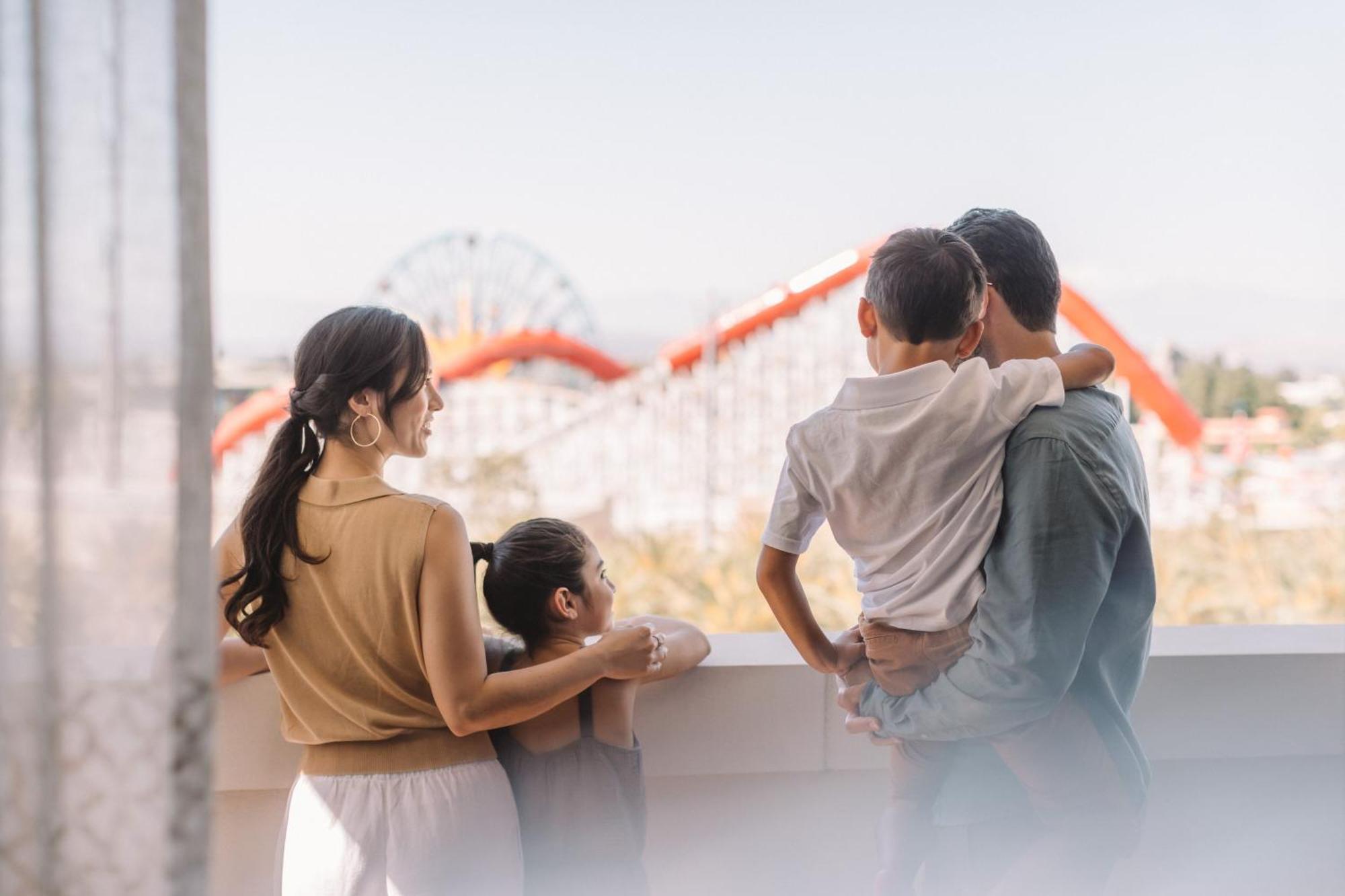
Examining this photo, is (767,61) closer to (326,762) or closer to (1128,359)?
(1128,359)

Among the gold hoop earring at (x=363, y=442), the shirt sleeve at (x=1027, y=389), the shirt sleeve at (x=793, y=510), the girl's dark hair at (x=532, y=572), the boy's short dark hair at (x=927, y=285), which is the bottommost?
the girl's dark hair at (x=532, y=572)

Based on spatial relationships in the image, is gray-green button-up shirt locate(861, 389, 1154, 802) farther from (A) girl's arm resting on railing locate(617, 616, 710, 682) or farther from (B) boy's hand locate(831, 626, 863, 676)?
(A) girl's arm resting on railing locate(617, 616, 710, 682)

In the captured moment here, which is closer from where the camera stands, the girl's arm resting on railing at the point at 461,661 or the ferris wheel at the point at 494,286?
the girl's arm resting on railing at the point at 461,661

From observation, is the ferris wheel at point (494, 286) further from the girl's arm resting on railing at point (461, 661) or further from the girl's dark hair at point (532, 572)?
the girl's arm resting on railing at point (461, 661)

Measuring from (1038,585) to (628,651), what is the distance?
45 centimetres

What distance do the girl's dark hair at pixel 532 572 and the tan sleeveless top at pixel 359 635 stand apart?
0.49ft

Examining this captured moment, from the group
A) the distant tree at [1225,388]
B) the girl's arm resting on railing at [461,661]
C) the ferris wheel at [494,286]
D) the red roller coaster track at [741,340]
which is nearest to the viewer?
the girl's arm resting on railing at [461,661]

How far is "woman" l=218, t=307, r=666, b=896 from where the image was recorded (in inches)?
45.7

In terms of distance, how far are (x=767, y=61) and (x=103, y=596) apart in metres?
18.8

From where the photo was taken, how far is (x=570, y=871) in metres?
1.30

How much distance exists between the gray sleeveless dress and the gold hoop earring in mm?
386

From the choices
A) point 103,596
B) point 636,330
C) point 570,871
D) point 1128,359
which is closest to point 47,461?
point 103,596

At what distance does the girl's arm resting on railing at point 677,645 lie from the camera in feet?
4.62

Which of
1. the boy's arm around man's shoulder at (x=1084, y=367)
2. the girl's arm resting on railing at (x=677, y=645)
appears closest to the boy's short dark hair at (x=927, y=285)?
the boy's arm around man's shoulder at (x=1084, y=367)
